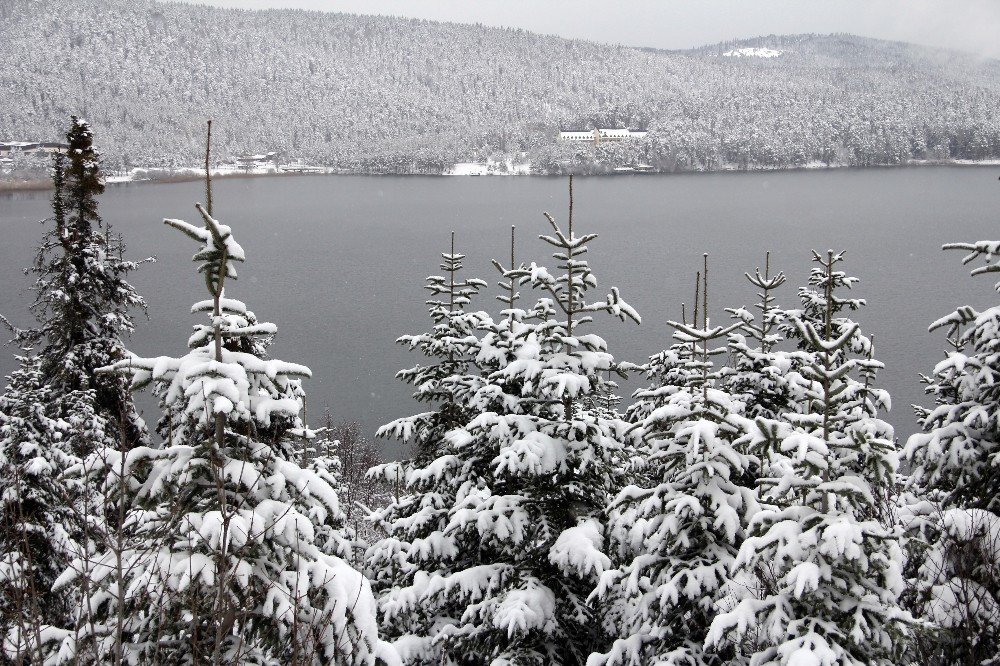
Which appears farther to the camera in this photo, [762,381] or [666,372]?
[666,372]

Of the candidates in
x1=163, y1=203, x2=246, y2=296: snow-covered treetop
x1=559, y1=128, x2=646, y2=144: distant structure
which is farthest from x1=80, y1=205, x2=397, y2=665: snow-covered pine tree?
x1=559, y1=128, x2=646, y2=144: distant structure

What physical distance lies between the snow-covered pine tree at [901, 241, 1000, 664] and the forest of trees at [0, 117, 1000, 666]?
33mm

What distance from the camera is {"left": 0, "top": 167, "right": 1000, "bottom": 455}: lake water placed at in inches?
1704

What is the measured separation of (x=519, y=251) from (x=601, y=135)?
128 m

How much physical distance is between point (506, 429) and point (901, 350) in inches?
1467

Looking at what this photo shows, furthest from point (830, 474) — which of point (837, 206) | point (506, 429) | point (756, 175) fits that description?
point (756, 175)

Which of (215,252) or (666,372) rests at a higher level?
(215,252)

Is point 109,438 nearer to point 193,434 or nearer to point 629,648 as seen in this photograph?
point 193,434

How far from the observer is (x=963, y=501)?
801 centimetres

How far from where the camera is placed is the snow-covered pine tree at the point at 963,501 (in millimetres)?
6629

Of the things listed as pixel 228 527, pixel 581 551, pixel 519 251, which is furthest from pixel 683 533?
pixel 519 251

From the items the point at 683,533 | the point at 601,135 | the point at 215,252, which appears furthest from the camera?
the point at 601,135

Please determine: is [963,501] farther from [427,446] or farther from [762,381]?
[427,446]

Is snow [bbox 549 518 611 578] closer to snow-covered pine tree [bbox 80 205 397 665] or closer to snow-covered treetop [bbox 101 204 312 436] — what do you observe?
snow-covered pine tree [bbox 80 205 397 665]
